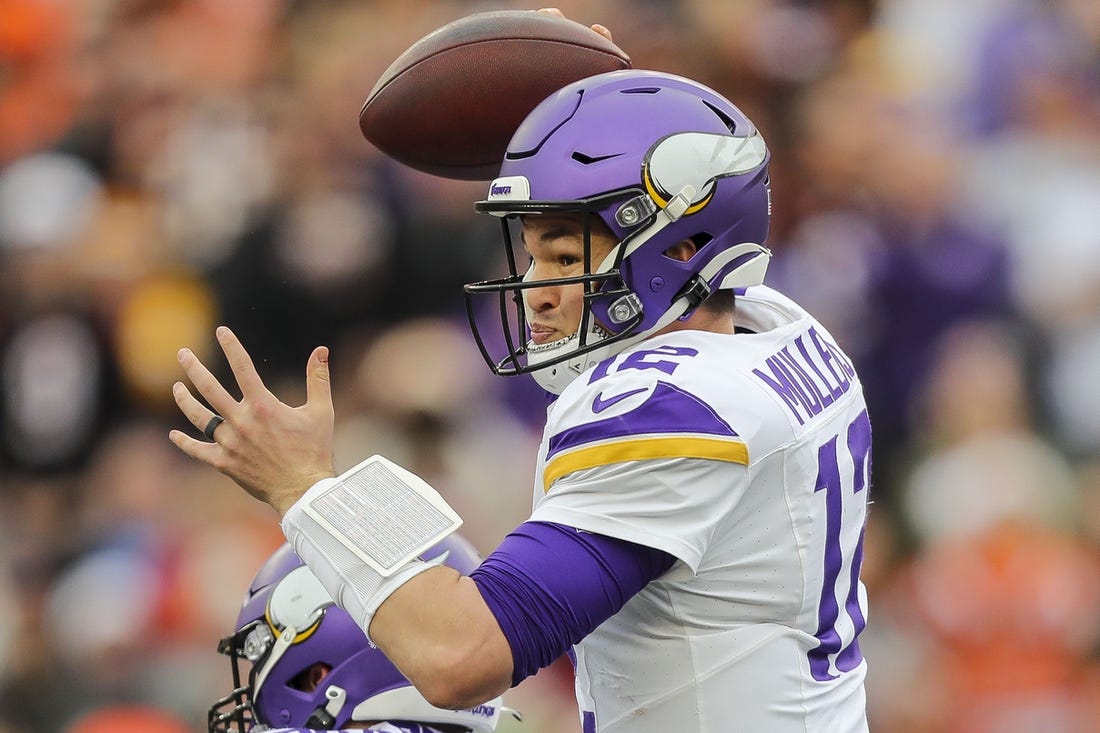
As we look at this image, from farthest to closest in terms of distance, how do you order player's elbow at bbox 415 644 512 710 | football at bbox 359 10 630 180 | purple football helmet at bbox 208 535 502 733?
1. football at bbox 359 10 630 180
2. purple football helmet at bbox 208 535 502 733
3. player's elbow at bbox 415 644 512 710

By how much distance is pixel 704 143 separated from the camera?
88.0 inches

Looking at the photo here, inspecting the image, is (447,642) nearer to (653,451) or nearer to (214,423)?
(653,451)

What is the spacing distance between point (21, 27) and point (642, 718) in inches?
191

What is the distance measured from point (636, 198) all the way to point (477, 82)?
0.71 metres

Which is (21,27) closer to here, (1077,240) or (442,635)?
(1077,240)

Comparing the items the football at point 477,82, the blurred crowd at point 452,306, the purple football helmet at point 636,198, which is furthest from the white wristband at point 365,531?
the blurred crowd at point 452,306

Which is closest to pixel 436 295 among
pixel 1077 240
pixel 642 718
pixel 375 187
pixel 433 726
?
pixel 375 187

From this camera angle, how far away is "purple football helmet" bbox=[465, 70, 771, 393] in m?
2.18

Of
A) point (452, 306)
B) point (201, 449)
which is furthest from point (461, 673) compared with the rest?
point (452, 306)

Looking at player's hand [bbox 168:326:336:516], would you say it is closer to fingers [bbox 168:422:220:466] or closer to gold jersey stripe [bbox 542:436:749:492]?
fingers [bbox 168:422:220:466]

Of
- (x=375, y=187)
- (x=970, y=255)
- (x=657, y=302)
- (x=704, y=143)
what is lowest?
(x=970, y=255)

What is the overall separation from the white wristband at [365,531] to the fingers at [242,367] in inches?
6.2

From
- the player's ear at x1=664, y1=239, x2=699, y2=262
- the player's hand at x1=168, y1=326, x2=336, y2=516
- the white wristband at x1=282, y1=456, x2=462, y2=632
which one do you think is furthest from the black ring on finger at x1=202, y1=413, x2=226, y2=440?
the player's ear at x1=664, y1=239, x2=699, y2=262

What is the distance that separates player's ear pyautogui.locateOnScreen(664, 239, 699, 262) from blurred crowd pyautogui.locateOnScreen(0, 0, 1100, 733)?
2305 millimetres
